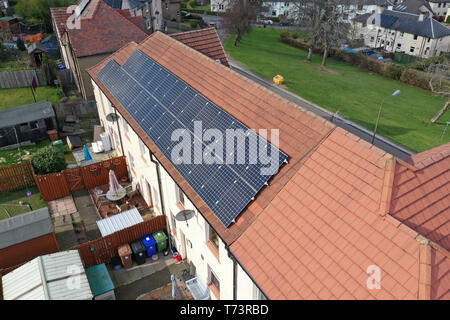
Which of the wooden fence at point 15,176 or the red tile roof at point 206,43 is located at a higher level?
the red tile roof at point 206,43

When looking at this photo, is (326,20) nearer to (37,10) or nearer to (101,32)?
(101,32)

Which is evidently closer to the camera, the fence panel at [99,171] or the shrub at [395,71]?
the fence panel at [99,171]

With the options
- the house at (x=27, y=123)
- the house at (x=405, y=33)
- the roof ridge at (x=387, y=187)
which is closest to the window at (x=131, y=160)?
the house at (x=27, y=123)

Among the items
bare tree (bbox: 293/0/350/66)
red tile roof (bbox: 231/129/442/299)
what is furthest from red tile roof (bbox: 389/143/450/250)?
bare tree (bbox: 293/0/350/66)

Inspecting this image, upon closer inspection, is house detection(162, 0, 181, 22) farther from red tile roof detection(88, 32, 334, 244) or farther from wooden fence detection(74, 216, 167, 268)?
wooden fence detection(74, 216, 167, 268)

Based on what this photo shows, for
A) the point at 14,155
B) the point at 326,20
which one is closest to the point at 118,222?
the point at 14,155

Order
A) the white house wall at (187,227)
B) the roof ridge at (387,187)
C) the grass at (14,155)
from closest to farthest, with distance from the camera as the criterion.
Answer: the roof ridge at (387,187) → the white house wall at (187,227) → the grass at (14,155)

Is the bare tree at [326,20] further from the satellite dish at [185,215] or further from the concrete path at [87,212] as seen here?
the satellite dish at [185,215]
